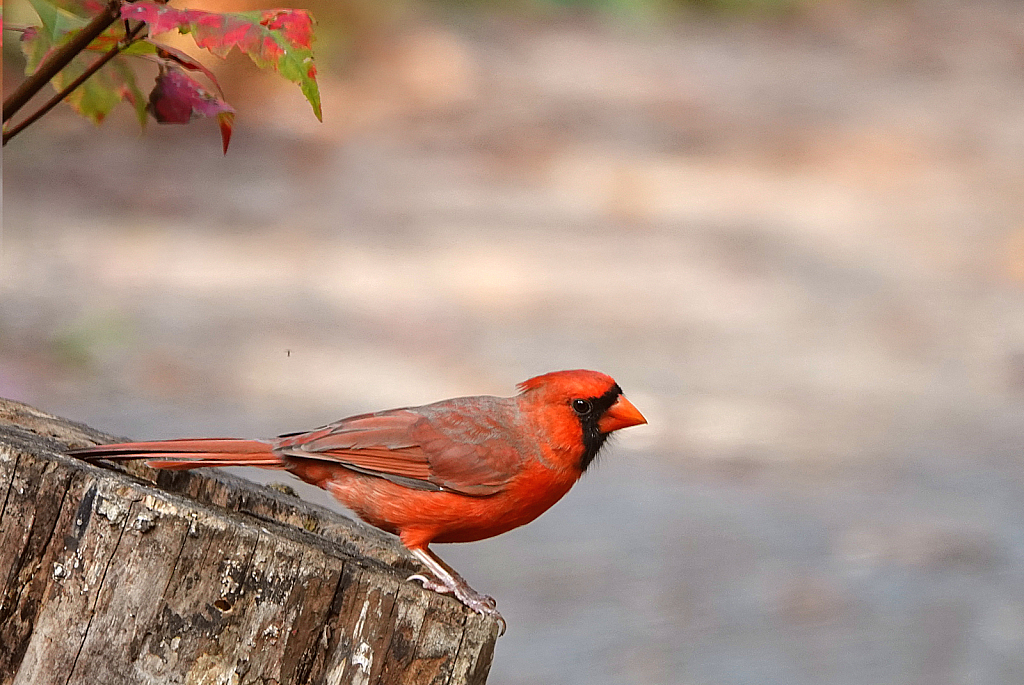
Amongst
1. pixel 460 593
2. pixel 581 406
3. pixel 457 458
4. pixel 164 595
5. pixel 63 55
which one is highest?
pixel 63 55

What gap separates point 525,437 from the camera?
95.0 inches

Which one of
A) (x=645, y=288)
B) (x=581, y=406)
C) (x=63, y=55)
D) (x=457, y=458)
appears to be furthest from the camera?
(x=645, y=288)

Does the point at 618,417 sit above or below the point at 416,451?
above

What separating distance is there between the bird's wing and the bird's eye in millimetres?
159

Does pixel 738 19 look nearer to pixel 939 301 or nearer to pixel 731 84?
pixel 731 84

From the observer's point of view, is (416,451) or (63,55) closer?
(63,55)

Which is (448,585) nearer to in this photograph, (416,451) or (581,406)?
(416,451)

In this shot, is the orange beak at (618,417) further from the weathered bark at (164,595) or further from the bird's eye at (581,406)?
the weathered bark at (164,595)

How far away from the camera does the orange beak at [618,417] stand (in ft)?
8.16

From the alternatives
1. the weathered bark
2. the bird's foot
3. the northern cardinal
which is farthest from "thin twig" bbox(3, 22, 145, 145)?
the bird's foot

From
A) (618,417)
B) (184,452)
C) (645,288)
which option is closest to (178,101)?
(184,452)

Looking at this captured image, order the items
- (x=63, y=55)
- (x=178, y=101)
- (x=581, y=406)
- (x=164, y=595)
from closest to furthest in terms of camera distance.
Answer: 1. (x=164, y=595)
2. (x=63, y=55)
3. (x=178, y=101)
4. (x=581, y=406)

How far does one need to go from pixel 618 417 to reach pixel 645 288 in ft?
20.6

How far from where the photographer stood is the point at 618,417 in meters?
2.49
